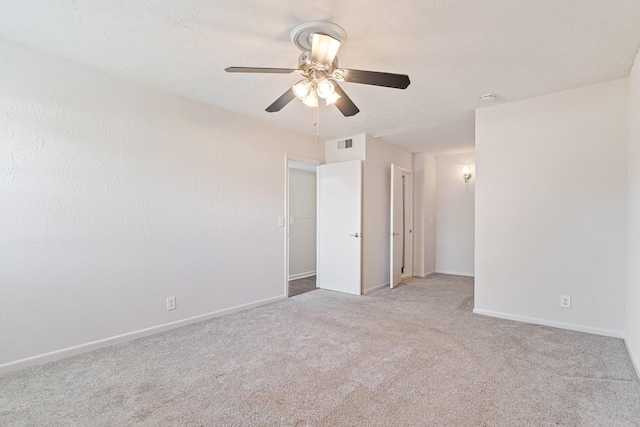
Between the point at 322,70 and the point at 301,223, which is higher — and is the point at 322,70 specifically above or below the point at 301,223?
above

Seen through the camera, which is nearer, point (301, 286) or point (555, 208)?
point (555, 208)

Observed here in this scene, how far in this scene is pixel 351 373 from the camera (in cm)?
227

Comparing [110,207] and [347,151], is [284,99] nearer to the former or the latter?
[110,207]

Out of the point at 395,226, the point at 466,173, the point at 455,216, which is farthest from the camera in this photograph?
the point at 455,216

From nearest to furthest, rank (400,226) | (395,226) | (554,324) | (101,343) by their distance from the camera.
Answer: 1. (101,343)
2. (554,324)
3. (395,226)
4. (400,226)

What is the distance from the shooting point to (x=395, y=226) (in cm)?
509

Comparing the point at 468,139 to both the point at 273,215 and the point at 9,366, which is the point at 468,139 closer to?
the point at 273,215

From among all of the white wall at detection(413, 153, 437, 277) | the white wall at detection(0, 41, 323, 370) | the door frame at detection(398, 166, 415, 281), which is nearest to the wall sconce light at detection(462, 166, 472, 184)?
the white wall at detection(413, 153, 437, 277)

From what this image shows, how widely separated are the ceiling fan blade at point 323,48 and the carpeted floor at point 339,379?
2154mm

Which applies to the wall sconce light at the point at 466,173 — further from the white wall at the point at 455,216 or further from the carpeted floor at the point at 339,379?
the carpeted floor at the point at 339,379

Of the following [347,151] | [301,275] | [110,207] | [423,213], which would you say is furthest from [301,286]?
[110,207]

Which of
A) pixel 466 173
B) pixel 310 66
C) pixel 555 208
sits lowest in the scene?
pixel 555 208

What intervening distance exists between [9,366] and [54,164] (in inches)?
60.4

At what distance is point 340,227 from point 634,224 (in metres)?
3.21
